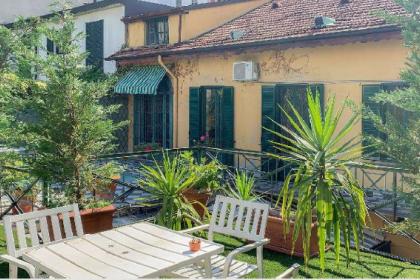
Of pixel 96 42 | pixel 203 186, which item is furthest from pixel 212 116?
pixel 96 42

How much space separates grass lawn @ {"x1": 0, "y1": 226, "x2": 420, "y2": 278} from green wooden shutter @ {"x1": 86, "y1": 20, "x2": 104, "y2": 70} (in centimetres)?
1425

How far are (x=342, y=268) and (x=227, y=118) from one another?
7.97m

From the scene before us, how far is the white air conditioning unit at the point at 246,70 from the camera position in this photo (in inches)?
528

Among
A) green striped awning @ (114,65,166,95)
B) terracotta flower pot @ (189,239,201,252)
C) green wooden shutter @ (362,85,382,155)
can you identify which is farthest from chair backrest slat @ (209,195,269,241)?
green striped awning @ (114,65,166,95)

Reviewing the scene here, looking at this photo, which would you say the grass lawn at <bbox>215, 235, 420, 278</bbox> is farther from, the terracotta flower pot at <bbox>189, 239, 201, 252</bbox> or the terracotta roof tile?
the terracotta roof tile

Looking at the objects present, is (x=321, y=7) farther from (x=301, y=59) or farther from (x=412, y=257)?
(x=412, y=257)

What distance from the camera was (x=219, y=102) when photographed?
1478cm

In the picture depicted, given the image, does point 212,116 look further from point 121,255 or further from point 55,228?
point 121,255

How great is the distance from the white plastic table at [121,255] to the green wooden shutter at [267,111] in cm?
789

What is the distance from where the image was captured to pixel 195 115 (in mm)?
15219

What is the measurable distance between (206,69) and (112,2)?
7123 millimetres

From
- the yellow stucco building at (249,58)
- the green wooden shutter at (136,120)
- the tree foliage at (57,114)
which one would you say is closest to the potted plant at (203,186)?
the tree foliage at (57,114)

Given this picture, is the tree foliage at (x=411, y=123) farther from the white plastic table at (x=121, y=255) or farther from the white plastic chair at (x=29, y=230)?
the white plastic chair at (x=29, y=230)

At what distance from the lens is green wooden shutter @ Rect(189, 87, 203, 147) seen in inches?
596
